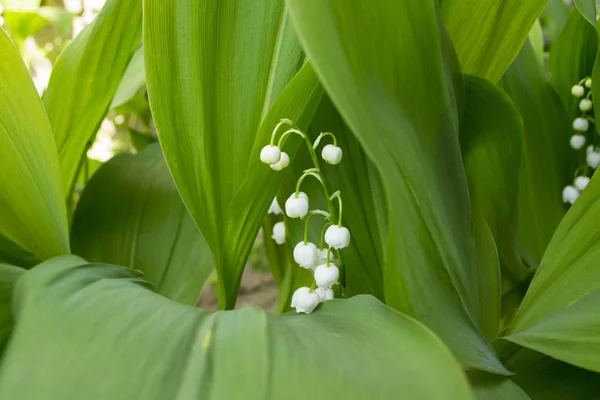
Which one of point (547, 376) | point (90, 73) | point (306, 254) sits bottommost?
point (547, 376)

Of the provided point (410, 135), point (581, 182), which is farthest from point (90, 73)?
point (581, 182)

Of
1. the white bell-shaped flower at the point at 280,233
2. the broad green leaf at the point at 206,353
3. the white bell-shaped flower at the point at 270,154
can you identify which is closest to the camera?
the broad green leaf at the point at 206,353

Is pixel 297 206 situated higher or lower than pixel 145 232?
higher

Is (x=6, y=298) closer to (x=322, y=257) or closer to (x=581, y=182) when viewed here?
(x=322, y=257)

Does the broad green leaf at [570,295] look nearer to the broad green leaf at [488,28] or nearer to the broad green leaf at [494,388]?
the broad green leaf at [494,388]

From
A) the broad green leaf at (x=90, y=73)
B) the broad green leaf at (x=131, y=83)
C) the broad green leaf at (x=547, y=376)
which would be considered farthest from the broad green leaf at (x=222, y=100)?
the broad green leaf at (x=131, y=83)

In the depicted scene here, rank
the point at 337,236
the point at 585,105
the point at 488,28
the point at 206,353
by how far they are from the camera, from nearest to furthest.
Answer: the point at 206,353, the point at 337,236, the point at 488,28, the point at 585,105

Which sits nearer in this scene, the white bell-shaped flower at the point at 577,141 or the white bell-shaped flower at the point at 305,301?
the white bell-shaped flower at the point at 305,301

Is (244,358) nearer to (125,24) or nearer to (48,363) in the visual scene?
(48,363)
